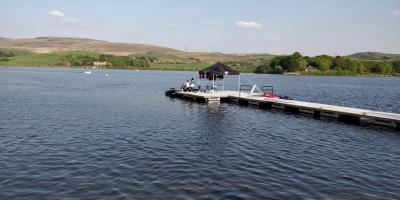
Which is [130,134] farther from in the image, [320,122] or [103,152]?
[320,122]

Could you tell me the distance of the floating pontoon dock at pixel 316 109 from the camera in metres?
31.2

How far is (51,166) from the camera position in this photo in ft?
58.0

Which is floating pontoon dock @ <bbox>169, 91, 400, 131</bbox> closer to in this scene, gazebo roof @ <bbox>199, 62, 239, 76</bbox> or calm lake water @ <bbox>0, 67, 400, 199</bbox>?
calm lake water @ <bbox>0, 67, 400, 199</bbox>

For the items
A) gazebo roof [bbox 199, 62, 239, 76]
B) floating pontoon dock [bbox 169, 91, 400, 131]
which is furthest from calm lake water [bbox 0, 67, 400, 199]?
gazebo roof [bbox 199, 62, 239, 76]

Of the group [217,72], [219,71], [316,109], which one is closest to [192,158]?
[316,109]

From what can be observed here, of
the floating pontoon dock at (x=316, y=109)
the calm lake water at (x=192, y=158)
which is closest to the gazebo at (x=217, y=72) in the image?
the floating pontoon dock at (x=316, y=109)

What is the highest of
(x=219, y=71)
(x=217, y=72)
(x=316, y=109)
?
(x=219, y=71)

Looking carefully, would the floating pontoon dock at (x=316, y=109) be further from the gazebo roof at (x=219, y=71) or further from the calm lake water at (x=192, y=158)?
the gazebo roof at (x=219, y=71)

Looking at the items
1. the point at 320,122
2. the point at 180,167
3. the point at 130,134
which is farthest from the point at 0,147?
the point at 320,122

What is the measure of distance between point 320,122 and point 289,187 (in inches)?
759

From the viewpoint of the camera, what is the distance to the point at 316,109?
3650 cm

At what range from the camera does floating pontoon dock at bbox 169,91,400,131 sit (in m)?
31.2

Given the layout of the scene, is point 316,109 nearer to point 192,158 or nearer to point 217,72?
point 217,72

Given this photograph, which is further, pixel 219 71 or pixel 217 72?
pixel 219 71
